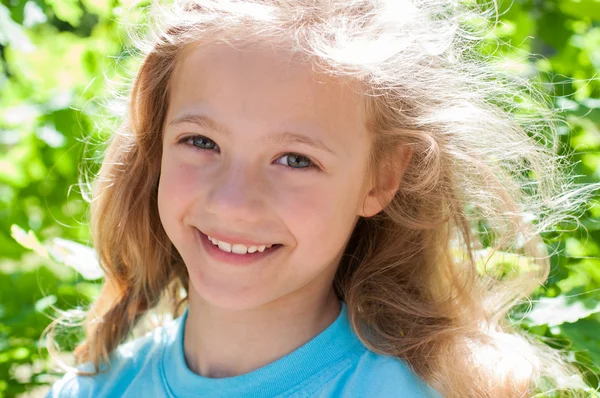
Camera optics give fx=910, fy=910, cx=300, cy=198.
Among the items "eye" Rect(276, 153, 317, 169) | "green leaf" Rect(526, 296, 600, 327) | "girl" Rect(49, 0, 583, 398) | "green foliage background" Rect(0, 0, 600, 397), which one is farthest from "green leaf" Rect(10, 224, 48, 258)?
"green leaf" Rect(526, 296, 600, 327)

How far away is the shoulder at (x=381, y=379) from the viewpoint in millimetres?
2014

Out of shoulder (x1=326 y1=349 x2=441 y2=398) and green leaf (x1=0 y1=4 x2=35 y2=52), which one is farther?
green leaf (x1=0 y1=4 x2=35 y2=52)

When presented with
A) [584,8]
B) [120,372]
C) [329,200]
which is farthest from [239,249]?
[584,8]

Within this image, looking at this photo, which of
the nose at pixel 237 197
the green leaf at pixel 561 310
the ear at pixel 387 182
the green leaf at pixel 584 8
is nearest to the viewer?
the nose at pixel 237 197

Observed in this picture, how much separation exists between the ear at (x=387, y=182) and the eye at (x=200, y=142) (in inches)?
15.0

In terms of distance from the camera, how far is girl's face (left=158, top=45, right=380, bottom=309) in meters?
1.92

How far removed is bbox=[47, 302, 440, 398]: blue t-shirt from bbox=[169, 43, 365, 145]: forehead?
0.52 m

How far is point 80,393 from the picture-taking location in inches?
92.7

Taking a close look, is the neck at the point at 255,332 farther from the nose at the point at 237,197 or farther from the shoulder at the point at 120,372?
the nose at the point at 237,197

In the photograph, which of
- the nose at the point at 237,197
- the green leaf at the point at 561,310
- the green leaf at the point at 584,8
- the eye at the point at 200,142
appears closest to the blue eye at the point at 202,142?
the eye at the point at 200,142

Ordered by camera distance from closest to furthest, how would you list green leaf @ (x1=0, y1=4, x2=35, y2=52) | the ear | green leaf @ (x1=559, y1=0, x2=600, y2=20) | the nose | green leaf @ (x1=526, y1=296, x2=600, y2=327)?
the nose
green leaf @ (x1=526, y1=296, x2=600, y2=327)
the ear
green leaf @ (x1=0, y1=4, x2=35, y2=52)
green leaf @ (x1=559, y1=0, x2=600, y2=20)

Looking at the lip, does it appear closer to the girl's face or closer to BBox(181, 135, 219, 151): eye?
the girl's face

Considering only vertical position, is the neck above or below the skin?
below

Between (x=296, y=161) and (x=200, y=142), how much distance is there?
0.78ft
